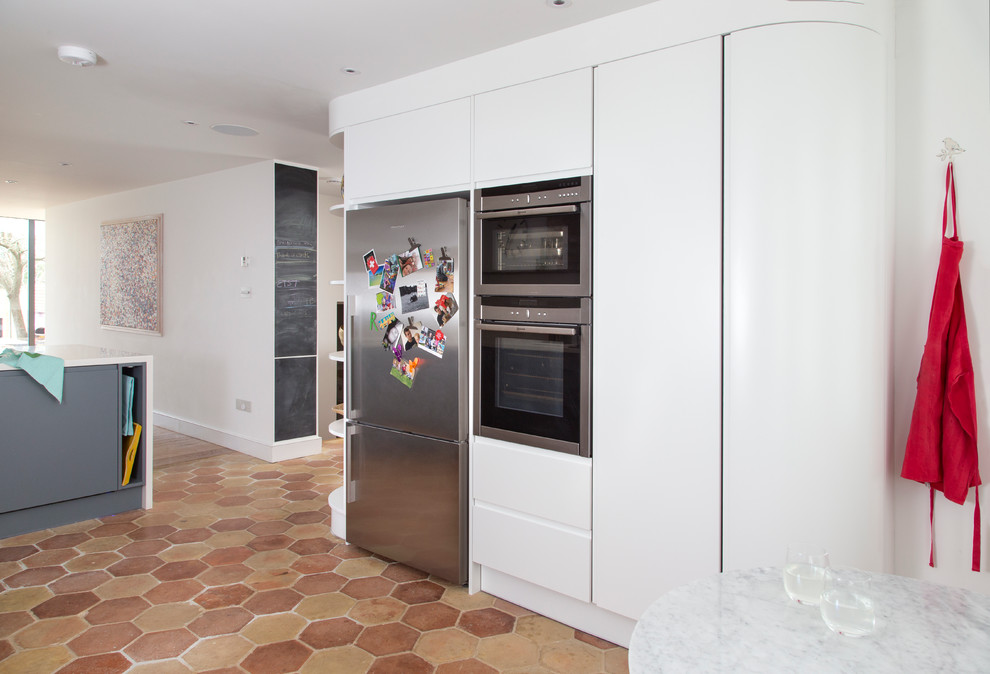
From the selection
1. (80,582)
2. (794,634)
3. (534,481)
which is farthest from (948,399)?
(80,582)

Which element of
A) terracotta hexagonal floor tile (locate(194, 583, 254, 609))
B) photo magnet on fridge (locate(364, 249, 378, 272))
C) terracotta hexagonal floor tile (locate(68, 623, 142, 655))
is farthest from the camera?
photo magnet on fridge (locate(364, 249, 378, 272))

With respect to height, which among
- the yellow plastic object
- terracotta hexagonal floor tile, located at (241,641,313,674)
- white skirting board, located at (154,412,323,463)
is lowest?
terracotta hexagonal floor tile, located at (241,641,313,674)

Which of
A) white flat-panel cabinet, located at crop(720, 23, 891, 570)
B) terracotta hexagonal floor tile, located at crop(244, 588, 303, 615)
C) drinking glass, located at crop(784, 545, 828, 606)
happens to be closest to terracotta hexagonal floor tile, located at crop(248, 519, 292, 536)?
terracotta hexagonal floor tile, located at crop(244, 588, 303, 615)

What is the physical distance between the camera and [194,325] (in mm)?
5809

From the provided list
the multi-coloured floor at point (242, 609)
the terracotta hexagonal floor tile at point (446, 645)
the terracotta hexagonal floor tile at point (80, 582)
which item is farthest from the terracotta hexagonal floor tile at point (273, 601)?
the terracotta hexagonal floor tile at point (80, 582)

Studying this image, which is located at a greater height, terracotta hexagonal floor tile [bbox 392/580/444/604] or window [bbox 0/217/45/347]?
window [bbox 0/217/45/347]

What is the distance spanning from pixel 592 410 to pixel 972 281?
136 cm

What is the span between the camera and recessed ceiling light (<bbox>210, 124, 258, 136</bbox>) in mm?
3998

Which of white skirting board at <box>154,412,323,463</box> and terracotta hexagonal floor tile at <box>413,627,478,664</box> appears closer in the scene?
terracotta hexagonal floor tile at <box>413,627,478,664</box>

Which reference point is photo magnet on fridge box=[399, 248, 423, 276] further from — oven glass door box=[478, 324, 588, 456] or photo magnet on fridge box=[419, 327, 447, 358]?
oven glass door box=[478, 324, 588, 456]

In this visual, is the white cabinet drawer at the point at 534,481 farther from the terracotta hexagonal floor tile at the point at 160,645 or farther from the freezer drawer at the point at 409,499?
the terracotta hexagonal floor tile at the point at 160,645

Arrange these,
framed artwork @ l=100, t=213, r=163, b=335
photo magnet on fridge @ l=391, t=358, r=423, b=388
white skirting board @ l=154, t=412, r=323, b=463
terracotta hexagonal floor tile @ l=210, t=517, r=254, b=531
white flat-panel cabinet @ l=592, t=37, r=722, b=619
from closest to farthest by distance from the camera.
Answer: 1. white flat-panel cabinet @ l=592, t=37, r=722, b=619
2. photo magnet on fridge @ l=391, t=358, r=423, b=388
3. terracotta hexagonal floor tile @ l=210, t=517, r=254, b=531
4. white skirting board @ l=154, t=412, r=323, b=463
5. framed artwork @ l=100, t=213, r=163, b=335

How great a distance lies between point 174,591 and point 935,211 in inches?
139

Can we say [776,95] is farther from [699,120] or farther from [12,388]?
[12,388]
